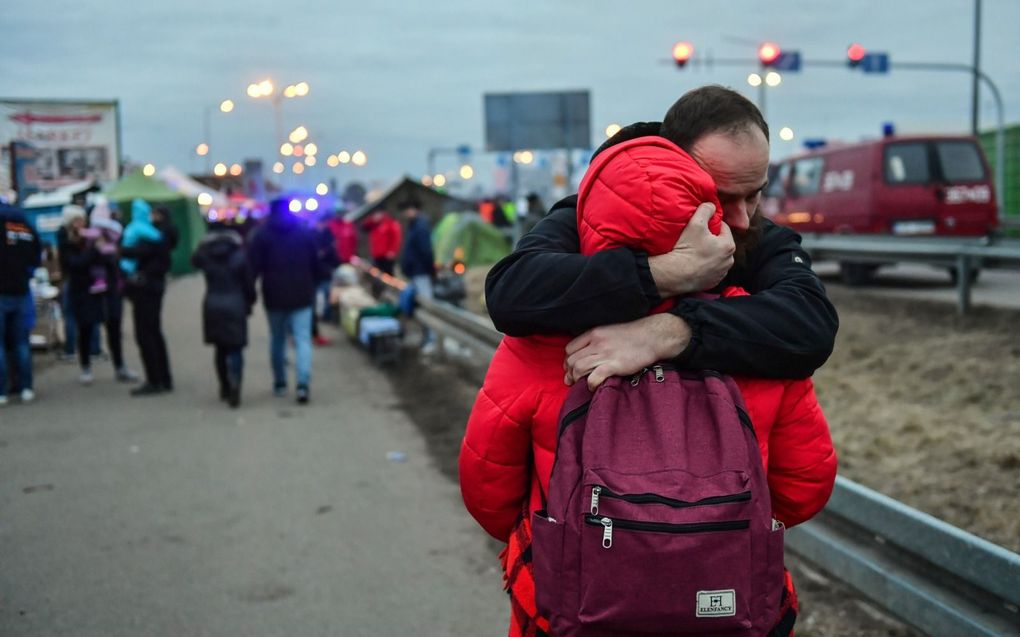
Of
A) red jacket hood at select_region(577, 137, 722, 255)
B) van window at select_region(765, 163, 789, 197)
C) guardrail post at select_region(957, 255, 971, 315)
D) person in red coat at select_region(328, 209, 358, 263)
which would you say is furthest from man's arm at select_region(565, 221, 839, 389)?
van window at select_region(765, 163, 789, 197)

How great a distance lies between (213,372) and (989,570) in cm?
1045

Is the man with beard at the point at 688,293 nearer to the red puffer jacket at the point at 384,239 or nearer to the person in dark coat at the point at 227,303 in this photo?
the person in dark coat at the point at 227,303

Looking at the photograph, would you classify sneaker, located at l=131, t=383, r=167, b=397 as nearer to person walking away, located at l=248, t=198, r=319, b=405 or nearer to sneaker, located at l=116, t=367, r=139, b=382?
sneaker, located at l=116, t=367, r=139, b=382

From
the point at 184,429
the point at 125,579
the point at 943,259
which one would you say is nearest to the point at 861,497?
the point at 125,579

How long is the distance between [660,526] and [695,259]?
0.51 m

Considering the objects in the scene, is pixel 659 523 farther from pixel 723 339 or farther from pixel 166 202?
pixel 166 202

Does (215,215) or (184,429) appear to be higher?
(215,215)

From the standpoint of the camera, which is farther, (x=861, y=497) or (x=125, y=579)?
(x=125, y=579)

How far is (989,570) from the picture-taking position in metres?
3.10

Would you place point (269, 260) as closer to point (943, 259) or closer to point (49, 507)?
point (49, 507)

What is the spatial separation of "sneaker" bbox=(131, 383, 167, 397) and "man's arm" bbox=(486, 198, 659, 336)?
929cm

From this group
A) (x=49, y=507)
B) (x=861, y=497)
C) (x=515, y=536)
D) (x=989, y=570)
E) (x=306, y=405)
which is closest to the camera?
(x=515, y=536)

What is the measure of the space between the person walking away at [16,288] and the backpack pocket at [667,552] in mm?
9611

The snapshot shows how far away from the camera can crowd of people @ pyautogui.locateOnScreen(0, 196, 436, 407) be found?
1014 cm
